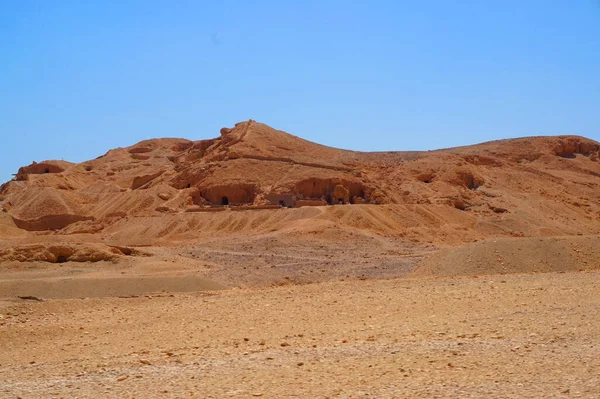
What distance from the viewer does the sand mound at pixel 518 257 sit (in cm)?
2231

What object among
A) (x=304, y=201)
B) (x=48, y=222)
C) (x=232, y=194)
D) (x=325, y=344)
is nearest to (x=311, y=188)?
(x=304, y=201)

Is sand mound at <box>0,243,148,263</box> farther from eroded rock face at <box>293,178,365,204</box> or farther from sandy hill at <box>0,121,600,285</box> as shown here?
eroded rock face at <box>293,178,365,204</box>

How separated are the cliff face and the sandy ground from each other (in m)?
25.3

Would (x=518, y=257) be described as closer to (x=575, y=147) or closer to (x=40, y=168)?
(x=575, y=147)

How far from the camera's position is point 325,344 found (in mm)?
11422

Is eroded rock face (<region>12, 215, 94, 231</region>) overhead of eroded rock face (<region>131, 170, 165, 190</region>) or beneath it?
beneath

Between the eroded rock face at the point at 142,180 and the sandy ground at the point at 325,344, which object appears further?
the eroded rock face at the point at 142,180

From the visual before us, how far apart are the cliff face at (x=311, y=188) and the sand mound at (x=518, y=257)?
58.1 ft

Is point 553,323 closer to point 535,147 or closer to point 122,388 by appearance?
point 122,388

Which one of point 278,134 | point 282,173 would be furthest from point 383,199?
point 278,134

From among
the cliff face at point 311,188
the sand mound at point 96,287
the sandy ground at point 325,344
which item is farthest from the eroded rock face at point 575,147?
the sandy ground at point 325,344

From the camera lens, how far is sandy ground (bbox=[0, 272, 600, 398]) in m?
8.65

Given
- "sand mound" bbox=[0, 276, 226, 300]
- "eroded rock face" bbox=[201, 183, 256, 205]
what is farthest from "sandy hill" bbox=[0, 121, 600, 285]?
"sand mound" bbox=[0, 276, 226, 300]

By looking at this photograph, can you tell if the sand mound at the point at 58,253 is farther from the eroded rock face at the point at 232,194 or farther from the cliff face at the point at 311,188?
the eroded rock face at the point at 232,194
